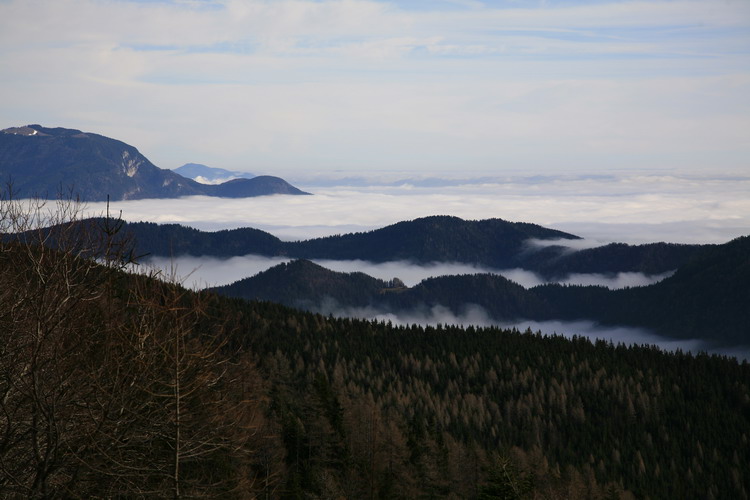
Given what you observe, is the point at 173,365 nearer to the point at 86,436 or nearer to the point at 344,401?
the point at 86,436

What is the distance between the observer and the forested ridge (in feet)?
58.6

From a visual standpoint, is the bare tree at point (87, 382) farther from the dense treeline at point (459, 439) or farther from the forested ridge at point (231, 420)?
the dense treeline at point (459, 439)

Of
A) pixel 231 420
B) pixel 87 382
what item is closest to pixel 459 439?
pixel 231 420

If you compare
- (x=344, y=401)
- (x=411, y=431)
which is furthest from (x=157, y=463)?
(x=411, y=431)

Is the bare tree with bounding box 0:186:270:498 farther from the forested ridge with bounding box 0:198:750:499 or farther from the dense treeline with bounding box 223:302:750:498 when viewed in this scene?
the dense treeline with bounding box 223:302:750:498

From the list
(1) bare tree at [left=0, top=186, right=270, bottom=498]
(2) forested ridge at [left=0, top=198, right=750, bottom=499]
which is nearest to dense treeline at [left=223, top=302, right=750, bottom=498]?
(2) forested ridge at [left=0, top=198, right=750, bottom=499]

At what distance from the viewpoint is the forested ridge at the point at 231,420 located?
1786cm

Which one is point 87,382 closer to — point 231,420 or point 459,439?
point 231,420

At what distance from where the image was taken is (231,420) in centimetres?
2319

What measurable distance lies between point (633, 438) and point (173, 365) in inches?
7463

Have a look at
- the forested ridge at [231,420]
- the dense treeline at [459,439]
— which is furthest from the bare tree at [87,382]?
the dense treeline at [459,439]

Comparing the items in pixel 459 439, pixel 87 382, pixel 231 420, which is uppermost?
pixel 87 382

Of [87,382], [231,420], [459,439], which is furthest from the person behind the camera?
[459,439]

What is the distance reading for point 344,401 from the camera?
112 metres
